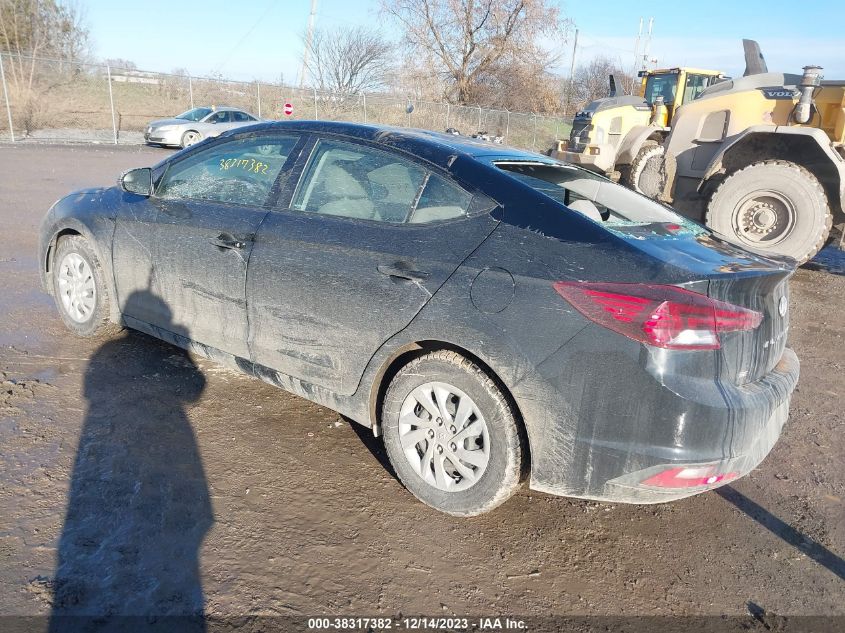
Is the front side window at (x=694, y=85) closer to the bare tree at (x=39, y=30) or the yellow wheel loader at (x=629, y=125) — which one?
the yellow wheel loader at (x=629, y=125)

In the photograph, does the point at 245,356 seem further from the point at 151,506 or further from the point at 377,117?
the point at 377,117

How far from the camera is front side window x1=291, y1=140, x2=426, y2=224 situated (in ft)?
10.1

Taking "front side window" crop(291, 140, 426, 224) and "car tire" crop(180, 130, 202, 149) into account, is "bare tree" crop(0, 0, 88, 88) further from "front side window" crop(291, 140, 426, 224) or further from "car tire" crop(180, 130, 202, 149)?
"front side window" crop(291, 140, 426, 224)

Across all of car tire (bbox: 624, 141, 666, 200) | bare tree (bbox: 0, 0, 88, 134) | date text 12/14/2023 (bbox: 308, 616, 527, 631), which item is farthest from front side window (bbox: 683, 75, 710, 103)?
bare tree (bbox: 0, 0, 88, 134)

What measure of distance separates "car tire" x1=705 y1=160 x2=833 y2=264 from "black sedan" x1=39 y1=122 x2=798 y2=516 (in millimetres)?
5480

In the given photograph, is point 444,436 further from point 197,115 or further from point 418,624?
point 197,115

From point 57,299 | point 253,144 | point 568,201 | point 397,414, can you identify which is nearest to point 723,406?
point 568,201

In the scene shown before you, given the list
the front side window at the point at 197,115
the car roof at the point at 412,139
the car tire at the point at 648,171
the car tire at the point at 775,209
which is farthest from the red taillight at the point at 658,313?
the front side window at the point at 197,115

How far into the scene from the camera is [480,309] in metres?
2.67

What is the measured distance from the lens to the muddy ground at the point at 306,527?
244cm

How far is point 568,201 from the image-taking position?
289 centimetres

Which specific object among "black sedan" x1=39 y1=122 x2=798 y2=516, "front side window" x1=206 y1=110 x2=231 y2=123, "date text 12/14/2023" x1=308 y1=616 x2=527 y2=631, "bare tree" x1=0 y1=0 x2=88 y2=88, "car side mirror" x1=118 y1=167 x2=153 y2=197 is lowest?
"date text 12/14/2023" x1=308 y1=616 x2=527 y2=631

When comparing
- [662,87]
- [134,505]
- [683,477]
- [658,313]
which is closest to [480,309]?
[658,313]

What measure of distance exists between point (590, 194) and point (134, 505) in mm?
2623
